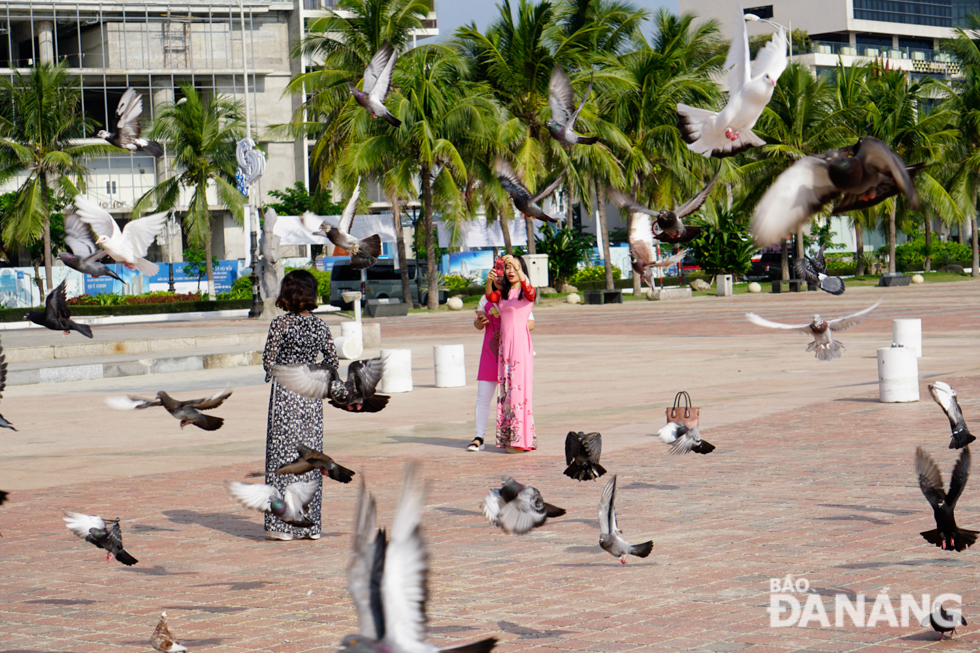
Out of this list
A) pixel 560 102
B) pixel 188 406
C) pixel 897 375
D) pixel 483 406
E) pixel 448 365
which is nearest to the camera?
pixel 188 406

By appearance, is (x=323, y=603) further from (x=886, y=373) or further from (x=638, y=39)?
(x=638, y=39)

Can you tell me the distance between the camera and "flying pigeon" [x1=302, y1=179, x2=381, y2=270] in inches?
227

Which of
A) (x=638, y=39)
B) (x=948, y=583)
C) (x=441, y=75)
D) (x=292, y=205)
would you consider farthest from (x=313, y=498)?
(x=292, y=205)

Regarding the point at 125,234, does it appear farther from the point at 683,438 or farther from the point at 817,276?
the point at 683,438

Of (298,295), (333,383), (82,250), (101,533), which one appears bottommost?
(101,533)

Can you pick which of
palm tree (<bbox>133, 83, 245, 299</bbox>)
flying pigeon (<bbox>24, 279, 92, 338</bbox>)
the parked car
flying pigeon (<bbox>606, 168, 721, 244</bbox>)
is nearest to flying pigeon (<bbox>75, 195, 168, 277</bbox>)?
flying pigeon (<bbox>24, 279, 92, 338</bbox>)

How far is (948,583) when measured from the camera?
5.48 m

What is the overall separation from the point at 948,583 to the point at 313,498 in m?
A: 3.54

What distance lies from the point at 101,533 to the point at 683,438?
12.6 ft

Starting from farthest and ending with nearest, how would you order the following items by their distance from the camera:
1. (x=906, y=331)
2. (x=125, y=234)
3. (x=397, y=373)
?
1. (x=906, y=331)
2. (x=397, y=373)
3. (x=125, y=234)

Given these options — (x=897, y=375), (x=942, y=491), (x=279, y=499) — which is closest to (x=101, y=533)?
(x=279, y=499)

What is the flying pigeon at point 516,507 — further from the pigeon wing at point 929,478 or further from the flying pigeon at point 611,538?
the pigeon wing at point 929,478

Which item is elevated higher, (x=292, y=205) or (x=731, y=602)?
(x=292, y=205)

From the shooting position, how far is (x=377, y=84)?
6.41 meters
